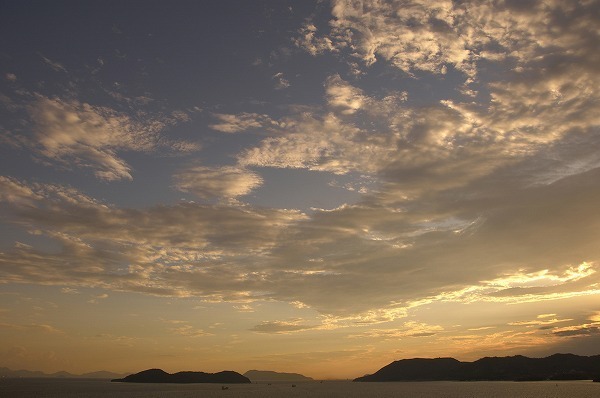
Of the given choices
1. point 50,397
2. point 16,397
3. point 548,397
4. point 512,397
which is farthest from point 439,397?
point 16,397

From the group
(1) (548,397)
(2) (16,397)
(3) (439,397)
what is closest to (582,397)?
(1) (548,397)

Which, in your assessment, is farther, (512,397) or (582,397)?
(512,397)

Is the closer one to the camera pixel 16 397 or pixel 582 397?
pixel 582 397

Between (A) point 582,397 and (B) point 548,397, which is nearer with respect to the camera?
(A) point 582,397

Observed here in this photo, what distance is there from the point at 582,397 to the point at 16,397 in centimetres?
24252

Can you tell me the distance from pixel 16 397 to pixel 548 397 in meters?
236

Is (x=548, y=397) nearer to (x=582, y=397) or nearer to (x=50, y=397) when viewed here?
(x=582, y=397)

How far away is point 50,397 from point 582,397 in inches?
9004

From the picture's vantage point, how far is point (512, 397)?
193 m

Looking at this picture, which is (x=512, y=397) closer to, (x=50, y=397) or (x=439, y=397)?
(x=439, y=397)

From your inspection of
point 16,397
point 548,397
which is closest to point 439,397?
point 548,397

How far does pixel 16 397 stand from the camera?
649 ft

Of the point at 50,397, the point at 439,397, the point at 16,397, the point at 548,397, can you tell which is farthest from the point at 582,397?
the point at 16,397

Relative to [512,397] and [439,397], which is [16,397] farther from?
[512,397]
